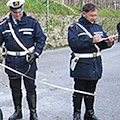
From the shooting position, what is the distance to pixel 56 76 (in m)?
10.5

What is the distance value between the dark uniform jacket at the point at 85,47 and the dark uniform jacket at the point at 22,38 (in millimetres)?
465

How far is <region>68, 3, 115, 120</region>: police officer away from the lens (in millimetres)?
5625

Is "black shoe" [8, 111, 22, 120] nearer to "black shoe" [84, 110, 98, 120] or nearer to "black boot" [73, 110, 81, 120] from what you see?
"black boot" [73, 110, 81, 120]

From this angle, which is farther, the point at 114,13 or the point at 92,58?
the point at 114,13

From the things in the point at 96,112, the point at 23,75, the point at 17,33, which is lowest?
the point at 96,112

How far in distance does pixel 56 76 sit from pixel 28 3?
9.88 m

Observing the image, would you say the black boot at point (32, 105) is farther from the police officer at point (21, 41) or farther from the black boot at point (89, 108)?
the black boot at point (89, 108)

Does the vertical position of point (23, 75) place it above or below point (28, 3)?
below

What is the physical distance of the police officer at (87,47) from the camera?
562 cm

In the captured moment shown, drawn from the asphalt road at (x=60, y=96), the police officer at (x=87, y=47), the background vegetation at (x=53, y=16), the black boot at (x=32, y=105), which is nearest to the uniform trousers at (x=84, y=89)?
the police officer at (x=87, y=47)

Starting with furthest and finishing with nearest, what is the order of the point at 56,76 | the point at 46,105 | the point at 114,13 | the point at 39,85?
1. the point at 114,13
2. the point at 56,76
3. the point at 39,85
4. the point at 46,105

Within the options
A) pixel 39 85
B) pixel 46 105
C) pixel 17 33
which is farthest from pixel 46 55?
pixel 17 33

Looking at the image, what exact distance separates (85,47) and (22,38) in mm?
886

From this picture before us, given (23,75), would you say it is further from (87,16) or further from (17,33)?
(87,16)
